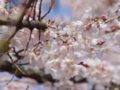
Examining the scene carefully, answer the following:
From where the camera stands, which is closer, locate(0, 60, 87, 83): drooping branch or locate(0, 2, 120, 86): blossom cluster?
Answer: locate(0, 2, 120, 86): blossom cluster

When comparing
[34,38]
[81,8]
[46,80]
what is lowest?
[46,80]

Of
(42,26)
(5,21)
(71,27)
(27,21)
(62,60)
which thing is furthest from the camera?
(62,60)

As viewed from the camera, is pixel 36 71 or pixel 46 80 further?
pixel 46 80

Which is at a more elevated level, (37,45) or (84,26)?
(84,26)

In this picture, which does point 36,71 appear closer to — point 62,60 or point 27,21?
point 62,60

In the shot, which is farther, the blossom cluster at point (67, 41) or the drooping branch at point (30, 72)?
the drooping branch at point (30, 72)

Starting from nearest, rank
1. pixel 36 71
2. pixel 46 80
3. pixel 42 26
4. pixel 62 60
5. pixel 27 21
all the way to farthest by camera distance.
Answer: pixel 27 21
pixel 42 26
pixel 62 60
pixel 36 71
pixel 46 80

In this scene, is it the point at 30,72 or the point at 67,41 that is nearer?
the point at 67,41

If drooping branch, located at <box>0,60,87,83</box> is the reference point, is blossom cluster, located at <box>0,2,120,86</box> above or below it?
above

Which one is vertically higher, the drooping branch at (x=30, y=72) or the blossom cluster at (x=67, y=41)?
the blossom cluster at (x=67, y=41)

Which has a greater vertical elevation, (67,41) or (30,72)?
(67,41)

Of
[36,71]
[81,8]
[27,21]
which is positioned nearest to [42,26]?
[27,21]
